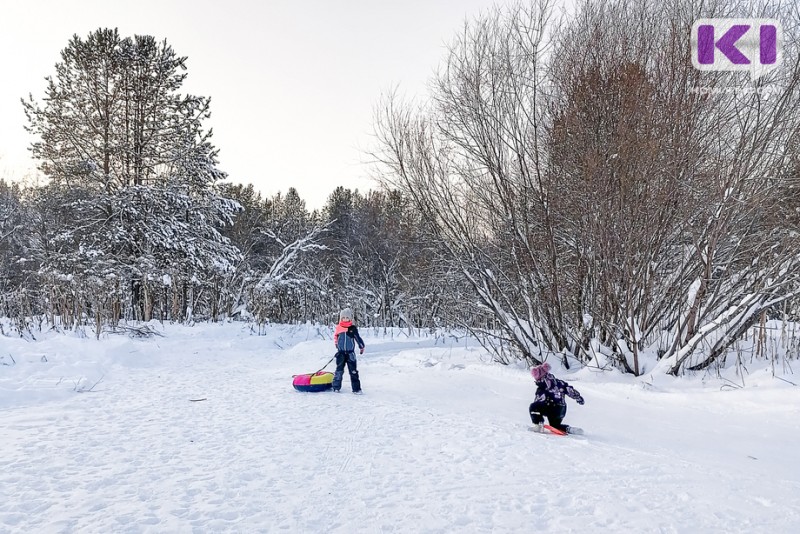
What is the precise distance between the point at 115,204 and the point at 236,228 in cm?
1213

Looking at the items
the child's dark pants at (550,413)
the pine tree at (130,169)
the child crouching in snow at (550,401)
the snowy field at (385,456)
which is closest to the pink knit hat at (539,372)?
the child crouching in snow at (550,401)

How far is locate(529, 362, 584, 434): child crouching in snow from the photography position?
5.15 meters

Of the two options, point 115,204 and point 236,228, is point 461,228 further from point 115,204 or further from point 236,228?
point 236,228

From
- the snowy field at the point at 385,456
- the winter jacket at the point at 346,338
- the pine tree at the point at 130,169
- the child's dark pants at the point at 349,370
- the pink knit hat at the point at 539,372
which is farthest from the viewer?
the pine tree at the point at 130,169

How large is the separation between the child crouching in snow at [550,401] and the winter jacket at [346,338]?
11.0 feet

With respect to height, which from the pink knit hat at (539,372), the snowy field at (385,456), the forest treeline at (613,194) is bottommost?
the snowy field at (385,456)

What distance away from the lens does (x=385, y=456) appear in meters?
4.21

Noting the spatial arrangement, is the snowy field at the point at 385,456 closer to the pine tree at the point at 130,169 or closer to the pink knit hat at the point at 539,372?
the pink knit hat at the point at 539,372

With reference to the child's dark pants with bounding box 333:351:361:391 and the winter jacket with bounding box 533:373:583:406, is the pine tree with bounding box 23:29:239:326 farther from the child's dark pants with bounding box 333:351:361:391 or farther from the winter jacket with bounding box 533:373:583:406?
the winter jacket with bounding box 533:373:583:406

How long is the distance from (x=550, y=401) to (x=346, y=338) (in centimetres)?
382

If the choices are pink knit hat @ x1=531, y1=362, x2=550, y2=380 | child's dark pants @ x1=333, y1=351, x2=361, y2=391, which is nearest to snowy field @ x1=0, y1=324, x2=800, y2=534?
child's dark pants @ x1=333, y1=351, x2=361, y2=391
